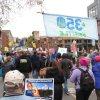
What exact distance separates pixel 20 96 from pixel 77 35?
31.0 feet

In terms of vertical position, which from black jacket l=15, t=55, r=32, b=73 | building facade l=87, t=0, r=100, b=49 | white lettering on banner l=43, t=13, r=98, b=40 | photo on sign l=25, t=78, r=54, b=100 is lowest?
photo on sign l=25, t=78, r=54, b=100

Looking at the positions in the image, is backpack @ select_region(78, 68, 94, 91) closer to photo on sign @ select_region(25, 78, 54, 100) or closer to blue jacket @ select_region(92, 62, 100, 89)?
blue jacket @ select_region(92, 62, 100, 89)

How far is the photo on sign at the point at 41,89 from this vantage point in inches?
311

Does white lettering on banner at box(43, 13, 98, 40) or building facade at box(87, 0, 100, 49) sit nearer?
white lettering on banner at box(43, 13, 98, 40)

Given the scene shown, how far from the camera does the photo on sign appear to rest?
7.90m

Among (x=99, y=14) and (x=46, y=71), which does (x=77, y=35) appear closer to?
(x=46, y=71)

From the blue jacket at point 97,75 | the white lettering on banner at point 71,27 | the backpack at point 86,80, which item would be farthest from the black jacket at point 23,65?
the backpack at point 86,80

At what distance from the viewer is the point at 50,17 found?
13016mm

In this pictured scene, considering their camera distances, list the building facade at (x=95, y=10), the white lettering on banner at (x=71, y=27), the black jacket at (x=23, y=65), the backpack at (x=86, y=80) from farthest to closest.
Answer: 1. the building facade at (x=95, y=10)
2. the black jacket at (x=23, y=65)
3. the white lettering on banner at (x=71, y=27)
4. the backpack at (x=86, y=80)

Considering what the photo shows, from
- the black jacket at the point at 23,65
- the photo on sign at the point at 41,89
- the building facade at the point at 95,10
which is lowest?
the photo on sign at the point at 41,89

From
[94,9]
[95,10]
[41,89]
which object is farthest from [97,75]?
[94,9]

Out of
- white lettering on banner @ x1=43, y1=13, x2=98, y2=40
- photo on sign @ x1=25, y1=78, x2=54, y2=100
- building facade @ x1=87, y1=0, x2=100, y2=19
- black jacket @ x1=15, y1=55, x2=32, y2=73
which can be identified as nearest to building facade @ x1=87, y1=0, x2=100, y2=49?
building facade @ x1=87, y1=0, x2=100, y2=19

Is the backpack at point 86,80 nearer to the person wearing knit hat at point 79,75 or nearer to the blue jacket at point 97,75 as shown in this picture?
the person wearing knit hat at point 79,75

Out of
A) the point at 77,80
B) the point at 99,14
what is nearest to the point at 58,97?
the point at 77,80
